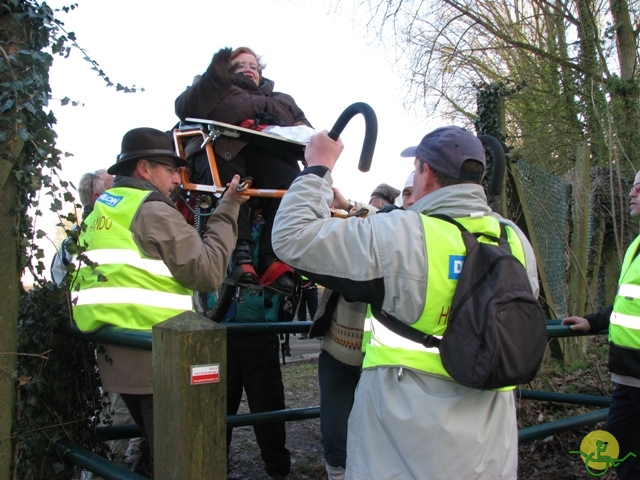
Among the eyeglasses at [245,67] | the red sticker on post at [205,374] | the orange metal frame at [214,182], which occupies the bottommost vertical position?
the red sticker on post at [205,374]

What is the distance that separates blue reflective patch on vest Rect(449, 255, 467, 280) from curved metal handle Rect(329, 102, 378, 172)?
48 centimetres

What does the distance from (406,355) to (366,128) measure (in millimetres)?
793

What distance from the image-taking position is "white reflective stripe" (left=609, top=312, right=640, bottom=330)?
11.5ft

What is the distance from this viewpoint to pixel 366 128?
2211 mm

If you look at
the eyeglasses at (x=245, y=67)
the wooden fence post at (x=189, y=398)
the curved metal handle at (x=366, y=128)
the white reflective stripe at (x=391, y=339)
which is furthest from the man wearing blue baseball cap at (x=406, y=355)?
the eyeglasses at (x=245, y=67)

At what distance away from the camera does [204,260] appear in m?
2.63

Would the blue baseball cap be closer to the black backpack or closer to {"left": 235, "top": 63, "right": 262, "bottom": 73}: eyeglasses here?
the black backpack

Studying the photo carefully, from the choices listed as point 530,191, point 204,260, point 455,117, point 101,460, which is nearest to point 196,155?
point 204,260

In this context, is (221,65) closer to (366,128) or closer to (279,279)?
(279,279)

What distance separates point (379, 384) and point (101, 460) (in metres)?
1.02

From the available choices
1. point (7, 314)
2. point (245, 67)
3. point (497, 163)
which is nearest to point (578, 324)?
point (497, 163)

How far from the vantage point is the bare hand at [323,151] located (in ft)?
7.24

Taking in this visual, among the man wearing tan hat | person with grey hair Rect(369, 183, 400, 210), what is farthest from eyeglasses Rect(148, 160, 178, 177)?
person with grey hair Rect(369, 183, 400, 210)

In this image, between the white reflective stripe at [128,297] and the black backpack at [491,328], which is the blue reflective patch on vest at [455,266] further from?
the white reflective stripe at [128,297]
